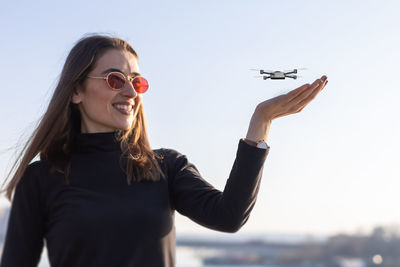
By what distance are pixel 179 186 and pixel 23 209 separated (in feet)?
2.15

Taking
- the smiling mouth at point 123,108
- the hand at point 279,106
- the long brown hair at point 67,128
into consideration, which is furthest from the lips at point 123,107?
the hand at point 279,106

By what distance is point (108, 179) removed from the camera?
312cm

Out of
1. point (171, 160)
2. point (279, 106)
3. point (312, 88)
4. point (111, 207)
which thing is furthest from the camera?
point (171, 160)

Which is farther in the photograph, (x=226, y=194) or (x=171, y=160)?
(x=171, y=160)

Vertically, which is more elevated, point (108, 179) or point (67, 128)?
point (67, 128)

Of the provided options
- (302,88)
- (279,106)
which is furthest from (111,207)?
(302,88)

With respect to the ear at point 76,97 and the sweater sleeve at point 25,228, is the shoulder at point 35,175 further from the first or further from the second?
the ear at point 76,97

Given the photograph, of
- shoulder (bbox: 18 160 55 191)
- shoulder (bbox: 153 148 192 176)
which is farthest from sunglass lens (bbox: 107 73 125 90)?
shoulder (bbox: 18 160 55 191)

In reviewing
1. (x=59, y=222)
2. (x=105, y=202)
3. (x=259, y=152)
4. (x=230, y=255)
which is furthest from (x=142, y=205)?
(x=230, y=255)

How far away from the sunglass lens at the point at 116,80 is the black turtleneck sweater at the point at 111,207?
0.80 feet

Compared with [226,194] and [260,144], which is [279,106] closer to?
[260,144]

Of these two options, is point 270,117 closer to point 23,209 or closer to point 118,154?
point 118,154

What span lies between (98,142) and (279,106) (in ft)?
2.91

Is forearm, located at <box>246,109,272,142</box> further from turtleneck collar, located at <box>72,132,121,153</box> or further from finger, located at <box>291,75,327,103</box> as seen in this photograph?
turtleneck collar, located at <box>72,132,121,153</box>
